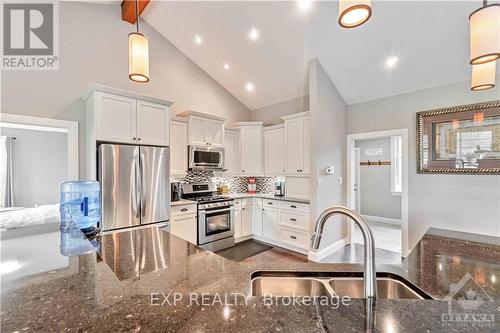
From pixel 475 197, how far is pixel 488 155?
58 centimetres

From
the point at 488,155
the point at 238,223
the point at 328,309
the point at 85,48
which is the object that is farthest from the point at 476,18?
the point at 85,48

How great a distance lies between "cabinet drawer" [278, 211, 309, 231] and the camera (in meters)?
3.80

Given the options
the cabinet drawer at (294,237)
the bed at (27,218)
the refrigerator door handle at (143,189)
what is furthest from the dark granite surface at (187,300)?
the cabinet drawer at (294,237)

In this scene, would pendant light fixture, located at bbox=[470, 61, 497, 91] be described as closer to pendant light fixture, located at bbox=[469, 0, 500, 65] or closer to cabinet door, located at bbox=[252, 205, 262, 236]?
pendant light fixture, located at bbox=[469, 0, 500, 65]

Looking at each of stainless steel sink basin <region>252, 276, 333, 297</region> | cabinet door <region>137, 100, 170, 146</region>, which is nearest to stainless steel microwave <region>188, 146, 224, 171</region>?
cabinet door <region>137, 100, 170, 146</region>

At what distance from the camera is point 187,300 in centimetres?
68

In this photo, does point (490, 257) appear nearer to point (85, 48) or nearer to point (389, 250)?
point (389, 250)

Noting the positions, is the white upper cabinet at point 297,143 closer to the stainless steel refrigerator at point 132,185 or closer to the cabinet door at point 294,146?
the cabinet door at point 294,146

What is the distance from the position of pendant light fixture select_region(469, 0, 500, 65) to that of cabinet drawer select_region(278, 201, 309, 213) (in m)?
2.80

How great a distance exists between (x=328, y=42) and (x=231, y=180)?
10.5ft

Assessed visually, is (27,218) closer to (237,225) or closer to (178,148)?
(178,148)

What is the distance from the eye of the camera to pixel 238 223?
4.38 meters

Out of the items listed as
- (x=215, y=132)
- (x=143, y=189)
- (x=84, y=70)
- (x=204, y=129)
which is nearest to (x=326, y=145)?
(x=215, y=132)

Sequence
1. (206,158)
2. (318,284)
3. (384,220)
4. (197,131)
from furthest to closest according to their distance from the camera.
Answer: (384,220) → (206,158) → (197,131) → (318,284)
